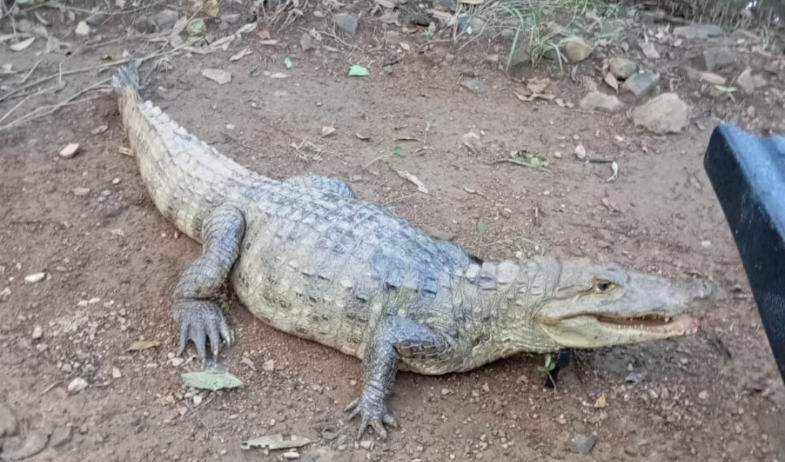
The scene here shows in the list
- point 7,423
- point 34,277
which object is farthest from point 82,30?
point 7,423

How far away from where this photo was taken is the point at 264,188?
357 centimetres

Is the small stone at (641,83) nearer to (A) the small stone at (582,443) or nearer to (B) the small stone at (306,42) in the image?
(B) the small stone at (306,42)


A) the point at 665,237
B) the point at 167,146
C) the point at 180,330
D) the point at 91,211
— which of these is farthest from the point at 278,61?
the point at 665,237

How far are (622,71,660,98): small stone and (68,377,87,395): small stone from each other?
386 cm

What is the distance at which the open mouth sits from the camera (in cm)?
265

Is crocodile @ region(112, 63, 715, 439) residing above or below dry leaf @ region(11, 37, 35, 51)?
above

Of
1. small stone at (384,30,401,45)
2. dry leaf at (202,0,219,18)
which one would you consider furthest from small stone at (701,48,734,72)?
dry leaf at (202,0,219,18)

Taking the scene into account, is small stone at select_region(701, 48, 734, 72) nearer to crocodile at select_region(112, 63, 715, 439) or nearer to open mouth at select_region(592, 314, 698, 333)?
crocodile at select_region(112, 63, 715, 439)

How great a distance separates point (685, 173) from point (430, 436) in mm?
2477

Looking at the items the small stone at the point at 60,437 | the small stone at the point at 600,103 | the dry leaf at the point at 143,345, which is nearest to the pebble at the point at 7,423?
the small stone at the point at 60,437

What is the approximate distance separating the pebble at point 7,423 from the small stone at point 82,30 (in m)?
3.39

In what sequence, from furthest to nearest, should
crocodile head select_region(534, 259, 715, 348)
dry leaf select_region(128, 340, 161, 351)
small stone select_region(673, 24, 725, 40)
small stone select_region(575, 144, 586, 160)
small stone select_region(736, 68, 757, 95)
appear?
small stone select_region(673, 24, 725, 40)
small stone select_region(736, 68, 757, 95)
small stone select_region(575, 144, 586, 160)
dry leaf select_region(128, 340, 161, 351)
crocodile head select_region(534, 259, 715, 348)

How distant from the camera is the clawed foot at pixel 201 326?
3.17m

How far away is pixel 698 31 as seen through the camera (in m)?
5.70
